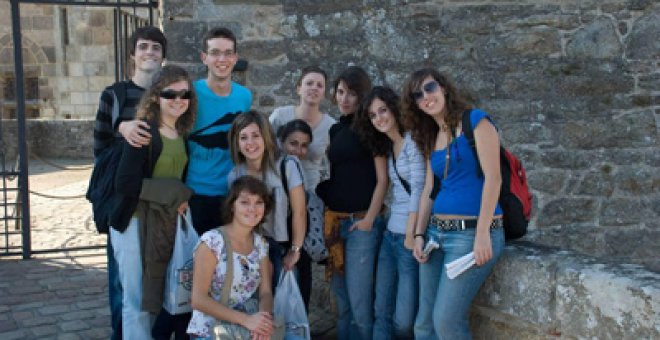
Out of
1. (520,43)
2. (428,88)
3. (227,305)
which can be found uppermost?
(520,43)

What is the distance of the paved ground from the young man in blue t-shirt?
122 centimetres

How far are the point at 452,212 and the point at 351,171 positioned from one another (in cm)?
74

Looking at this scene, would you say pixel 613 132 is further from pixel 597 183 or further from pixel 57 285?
pixel 57 285

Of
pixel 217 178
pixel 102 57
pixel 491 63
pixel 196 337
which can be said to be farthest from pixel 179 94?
pixel 102 57

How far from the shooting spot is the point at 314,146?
3.53 metres

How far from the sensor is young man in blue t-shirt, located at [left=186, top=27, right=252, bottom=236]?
3.21 m

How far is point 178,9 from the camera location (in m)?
4.58

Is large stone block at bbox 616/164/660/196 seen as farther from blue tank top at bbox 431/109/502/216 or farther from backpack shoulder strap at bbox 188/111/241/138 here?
backpack shoulder strap at bbox 188/111/241/138

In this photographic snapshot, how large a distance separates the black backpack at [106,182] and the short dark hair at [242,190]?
504 millimetres

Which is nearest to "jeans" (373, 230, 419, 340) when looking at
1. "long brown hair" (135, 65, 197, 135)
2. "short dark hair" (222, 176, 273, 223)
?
"short dark hair" (222, 176, 273, 223)

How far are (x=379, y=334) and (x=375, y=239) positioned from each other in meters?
0.46

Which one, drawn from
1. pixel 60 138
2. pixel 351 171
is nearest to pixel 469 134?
pixel 351 171

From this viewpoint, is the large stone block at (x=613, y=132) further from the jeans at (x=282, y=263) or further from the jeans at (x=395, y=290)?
the jeans at (x=282, y=263)

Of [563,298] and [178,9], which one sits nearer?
[563,298]
